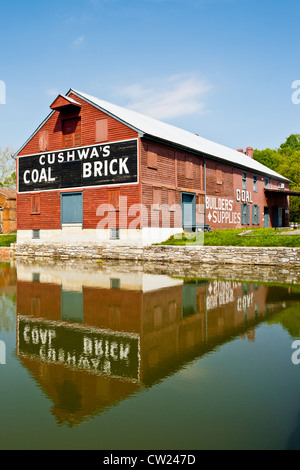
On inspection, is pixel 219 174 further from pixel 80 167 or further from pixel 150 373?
pixel 150 373

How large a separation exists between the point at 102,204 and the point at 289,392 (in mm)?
21817

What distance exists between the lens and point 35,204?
2927 cm

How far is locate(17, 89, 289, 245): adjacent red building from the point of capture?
24344 mm

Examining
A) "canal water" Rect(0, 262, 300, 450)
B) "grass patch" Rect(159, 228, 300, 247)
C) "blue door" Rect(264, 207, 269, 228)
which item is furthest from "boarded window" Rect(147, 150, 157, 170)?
"blue door" Rect(264, 207, 269, 228)

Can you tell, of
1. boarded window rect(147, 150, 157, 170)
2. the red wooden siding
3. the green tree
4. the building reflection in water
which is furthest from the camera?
the green tree

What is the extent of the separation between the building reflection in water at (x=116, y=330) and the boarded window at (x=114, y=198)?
11.5 metres

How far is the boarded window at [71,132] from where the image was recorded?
26.8m

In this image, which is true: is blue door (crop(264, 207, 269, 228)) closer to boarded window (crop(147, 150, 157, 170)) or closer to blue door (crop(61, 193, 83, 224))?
boarded window (crop(147, 150, 157, 170))

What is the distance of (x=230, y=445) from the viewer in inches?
136

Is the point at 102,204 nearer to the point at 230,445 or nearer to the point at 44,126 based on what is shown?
the point at 44,126

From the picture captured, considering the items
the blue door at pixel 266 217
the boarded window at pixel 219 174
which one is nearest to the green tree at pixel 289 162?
the blue door at pixel 266 217

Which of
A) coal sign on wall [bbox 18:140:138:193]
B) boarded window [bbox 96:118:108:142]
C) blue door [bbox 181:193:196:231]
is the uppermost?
boarded window [bbox 96:118:108:142]

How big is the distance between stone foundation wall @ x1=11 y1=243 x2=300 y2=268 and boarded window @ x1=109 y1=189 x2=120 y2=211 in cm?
275

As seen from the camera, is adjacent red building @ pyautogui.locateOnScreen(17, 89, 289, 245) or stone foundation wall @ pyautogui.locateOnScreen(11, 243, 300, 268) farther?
adjacent red building @ pyautogui.locateOnScreen(17, 89, 289, 245)
